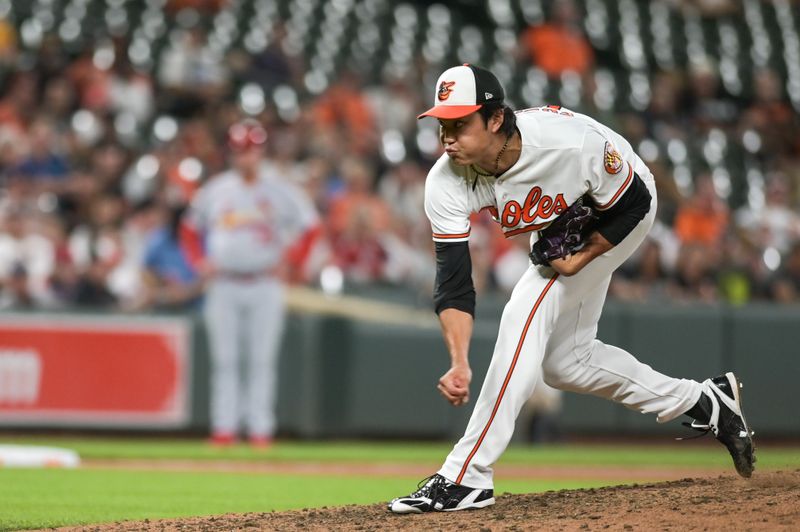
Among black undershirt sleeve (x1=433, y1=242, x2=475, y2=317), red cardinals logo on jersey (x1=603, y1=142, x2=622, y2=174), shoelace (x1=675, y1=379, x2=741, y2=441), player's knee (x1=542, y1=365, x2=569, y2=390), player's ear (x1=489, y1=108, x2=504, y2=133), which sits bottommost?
shoelace (x1=675, y1=379, x2=741, y2=441)

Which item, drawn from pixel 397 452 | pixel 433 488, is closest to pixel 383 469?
pixel 397 452

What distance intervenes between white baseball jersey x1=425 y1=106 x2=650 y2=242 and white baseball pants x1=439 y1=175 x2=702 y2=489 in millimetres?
268

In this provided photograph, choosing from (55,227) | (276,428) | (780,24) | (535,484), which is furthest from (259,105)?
(780,24)

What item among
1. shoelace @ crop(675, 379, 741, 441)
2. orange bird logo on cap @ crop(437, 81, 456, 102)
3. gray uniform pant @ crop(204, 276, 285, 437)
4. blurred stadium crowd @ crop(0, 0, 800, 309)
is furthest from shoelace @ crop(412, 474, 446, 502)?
blurred stadium crowd @ crop(0, 0, 800, 309)

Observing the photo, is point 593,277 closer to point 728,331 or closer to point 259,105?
point 728,331

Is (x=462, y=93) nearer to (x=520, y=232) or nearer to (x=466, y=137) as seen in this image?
(x=466, y=137)

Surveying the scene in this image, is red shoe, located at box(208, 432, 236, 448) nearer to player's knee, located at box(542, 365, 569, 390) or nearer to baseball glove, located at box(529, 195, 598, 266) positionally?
player's knee, located at box(542, 365, 569, 390)

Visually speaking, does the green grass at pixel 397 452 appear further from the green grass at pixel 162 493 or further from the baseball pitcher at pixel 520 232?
the baseball pitcher at pixel 520 232

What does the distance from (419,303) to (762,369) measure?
9.80ft

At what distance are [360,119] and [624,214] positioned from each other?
848 cm

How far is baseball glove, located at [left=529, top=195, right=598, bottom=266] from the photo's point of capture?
4.82 m

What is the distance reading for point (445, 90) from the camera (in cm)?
453

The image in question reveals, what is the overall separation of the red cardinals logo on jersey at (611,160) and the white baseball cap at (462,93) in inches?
20.1

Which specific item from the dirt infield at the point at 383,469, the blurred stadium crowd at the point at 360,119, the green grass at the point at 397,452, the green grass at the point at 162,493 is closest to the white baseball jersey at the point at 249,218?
the blurred stadium crowd at the point at 360,119
